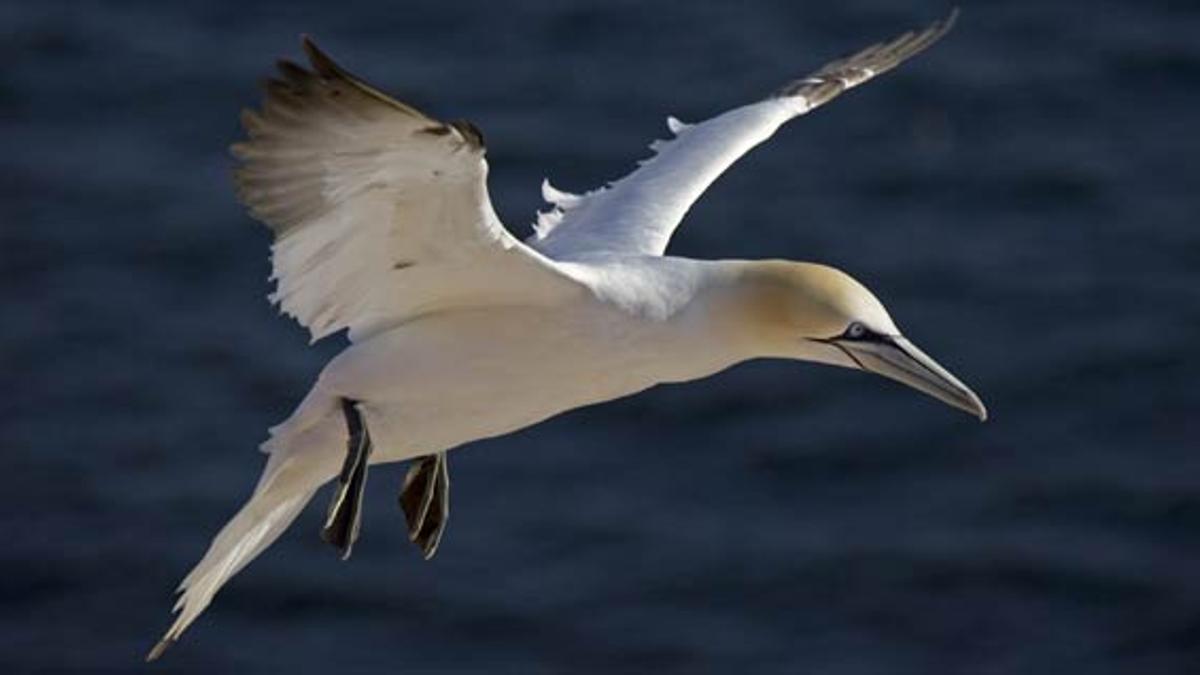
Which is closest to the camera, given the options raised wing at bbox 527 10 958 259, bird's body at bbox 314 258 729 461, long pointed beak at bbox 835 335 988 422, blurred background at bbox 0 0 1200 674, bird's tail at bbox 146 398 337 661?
bird's body at bbox 314 258 729 461

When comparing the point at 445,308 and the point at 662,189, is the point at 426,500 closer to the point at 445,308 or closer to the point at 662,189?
the point at 662,189

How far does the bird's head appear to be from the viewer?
31.4 ft

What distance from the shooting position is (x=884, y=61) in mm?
12500

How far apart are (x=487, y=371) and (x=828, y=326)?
3.08 feet

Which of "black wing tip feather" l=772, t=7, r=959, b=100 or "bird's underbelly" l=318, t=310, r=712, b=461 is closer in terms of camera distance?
"bird's underbelly" l=318, t=310, r=712, b=461

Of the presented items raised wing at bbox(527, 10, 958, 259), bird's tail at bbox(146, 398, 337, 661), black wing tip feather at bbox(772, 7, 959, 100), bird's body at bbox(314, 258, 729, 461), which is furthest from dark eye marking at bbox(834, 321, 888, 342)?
black wing tip feather at bbox(772, 7, 959, 100)

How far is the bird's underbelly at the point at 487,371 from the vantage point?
947 centimetres

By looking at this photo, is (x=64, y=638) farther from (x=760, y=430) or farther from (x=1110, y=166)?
(x=1110, y=166)

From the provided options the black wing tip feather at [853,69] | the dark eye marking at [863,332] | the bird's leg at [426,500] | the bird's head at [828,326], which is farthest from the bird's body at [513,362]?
the black wing tip feather at [853,69]

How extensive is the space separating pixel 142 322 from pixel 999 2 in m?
4.47

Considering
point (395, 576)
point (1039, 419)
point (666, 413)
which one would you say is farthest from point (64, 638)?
point (1039, 419)

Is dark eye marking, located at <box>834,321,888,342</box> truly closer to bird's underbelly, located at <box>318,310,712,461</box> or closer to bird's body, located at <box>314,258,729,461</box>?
bird's body, located at <box>314,258,729,461</box>

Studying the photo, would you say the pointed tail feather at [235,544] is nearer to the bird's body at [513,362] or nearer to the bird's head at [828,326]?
the bird's body at [513,362]

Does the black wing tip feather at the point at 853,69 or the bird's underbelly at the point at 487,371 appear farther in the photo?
the black wing tip feather at the point at 853,69
